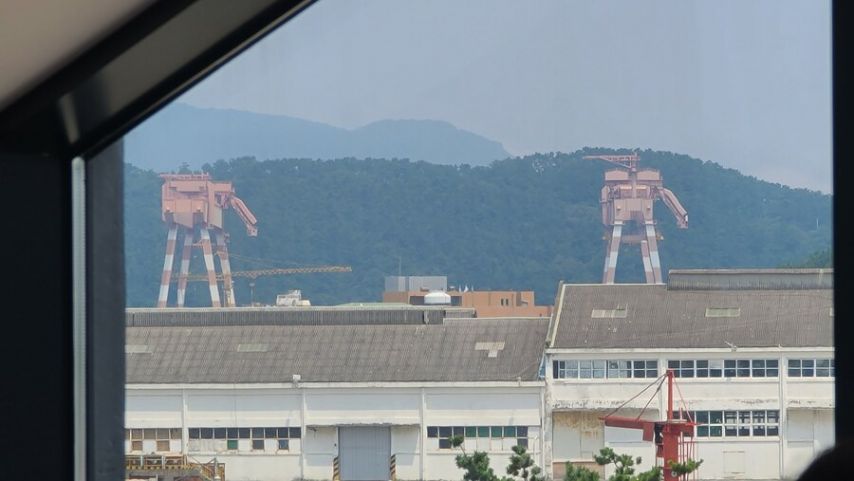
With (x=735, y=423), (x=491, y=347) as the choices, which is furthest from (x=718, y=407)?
(x=491, y=347)

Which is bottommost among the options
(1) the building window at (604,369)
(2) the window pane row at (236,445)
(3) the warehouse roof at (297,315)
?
(2) the window pane row at (236,445)

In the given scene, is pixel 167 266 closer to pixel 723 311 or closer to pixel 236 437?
pixel 236 437

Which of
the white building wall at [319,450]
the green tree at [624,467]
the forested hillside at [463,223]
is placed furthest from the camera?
the white building wall at [319,450]

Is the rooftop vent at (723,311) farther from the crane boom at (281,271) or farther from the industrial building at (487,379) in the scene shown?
the crane boom at (281,271)

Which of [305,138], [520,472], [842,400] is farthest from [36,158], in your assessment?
[842,400]

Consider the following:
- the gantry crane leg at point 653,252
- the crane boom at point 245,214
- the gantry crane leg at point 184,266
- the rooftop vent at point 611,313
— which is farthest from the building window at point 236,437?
the gantry crane leg at point 653,252

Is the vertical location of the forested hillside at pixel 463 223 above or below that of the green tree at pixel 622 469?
above

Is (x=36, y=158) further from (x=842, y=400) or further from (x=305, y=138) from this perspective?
(x=842, y=400)

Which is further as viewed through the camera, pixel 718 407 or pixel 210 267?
pixel 210 267
